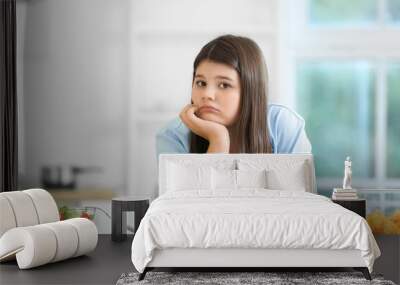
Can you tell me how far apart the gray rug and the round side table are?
144 centimetres

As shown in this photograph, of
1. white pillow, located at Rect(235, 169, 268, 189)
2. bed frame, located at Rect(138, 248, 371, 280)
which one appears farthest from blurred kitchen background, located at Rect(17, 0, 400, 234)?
bed frame, located at Rect(138, 248, 371, 280)

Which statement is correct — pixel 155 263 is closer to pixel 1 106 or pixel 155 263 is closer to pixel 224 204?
pixel 224 204

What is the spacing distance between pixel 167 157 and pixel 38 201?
1449 mm

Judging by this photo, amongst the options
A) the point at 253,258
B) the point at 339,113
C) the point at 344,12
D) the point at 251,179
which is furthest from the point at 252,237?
the point at 344,12

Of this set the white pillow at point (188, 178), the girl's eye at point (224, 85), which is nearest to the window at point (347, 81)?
the girl's eye at point (224, 85)

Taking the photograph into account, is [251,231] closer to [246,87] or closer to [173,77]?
[246,87]

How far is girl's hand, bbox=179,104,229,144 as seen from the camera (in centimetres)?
633

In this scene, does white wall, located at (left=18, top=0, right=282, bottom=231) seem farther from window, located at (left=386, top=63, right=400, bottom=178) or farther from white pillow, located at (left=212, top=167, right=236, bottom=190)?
window, located at (left=386, top=63, right=400, bottom=178)

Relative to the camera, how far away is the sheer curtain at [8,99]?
6.14 meters

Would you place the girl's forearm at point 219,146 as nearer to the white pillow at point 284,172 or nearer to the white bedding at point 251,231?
the white pillow at point 284,172

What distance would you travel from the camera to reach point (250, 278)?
4.40 m

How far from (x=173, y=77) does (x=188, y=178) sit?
46.8 inches

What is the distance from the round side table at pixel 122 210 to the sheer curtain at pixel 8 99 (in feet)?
3.53

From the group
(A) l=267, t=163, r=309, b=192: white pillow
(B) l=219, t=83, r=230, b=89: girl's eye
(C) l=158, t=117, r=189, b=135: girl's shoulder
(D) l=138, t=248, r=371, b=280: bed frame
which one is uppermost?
(B) l=219, t=83, r=230, b=89: girl's eye
